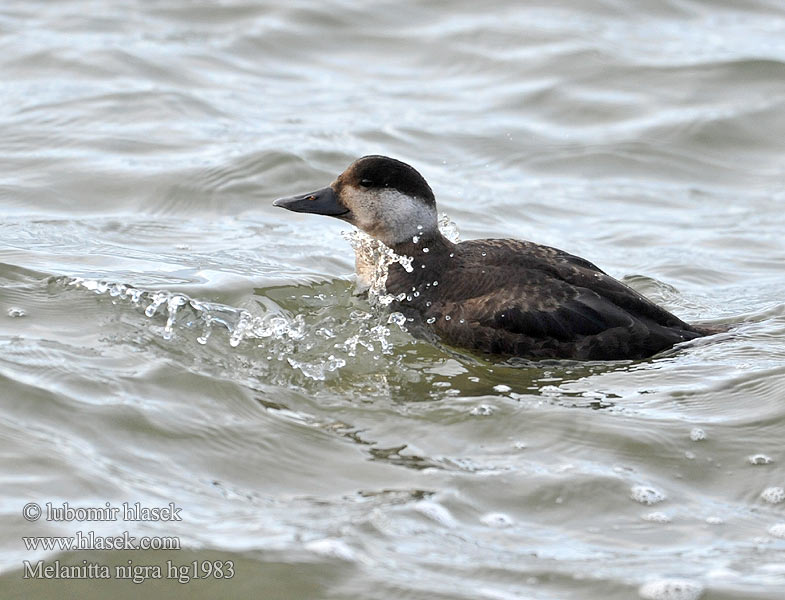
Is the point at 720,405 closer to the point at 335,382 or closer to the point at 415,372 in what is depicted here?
the point at 415,372

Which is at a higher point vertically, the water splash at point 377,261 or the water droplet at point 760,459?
the water splash at point 377,261

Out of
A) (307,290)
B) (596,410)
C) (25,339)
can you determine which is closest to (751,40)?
(307,290)

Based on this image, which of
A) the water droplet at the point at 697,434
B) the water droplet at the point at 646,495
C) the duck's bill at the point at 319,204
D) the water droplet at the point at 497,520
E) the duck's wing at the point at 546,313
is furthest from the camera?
the duck's bill at the point at 319,204

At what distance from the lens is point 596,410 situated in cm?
585

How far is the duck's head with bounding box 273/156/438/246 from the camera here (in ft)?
22.6

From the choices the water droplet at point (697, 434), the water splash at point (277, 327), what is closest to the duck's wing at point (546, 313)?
the water splash at point (277, 327)

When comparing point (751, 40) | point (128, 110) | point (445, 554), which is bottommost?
point (445, 554)

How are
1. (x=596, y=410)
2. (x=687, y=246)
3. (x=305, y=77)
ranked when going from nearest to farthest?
1. (x=596, y=410)
2. (x=687, y=246)
3. (x=305, y=77)

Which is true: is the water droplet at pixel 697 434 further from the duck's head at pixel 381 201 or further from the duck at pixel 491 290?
the duck's head at pixel 381 201

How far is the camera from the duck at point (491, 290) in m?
6.32

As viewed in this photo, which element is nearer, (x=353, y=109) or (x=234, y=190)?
(x=234, y=190)

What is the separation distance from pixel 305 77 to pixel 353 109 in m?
0.97

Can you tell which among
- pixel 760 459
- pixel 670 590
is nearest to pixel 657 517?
pixel 670 590

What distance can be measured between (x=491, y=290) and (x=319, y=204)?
4.02 feet
